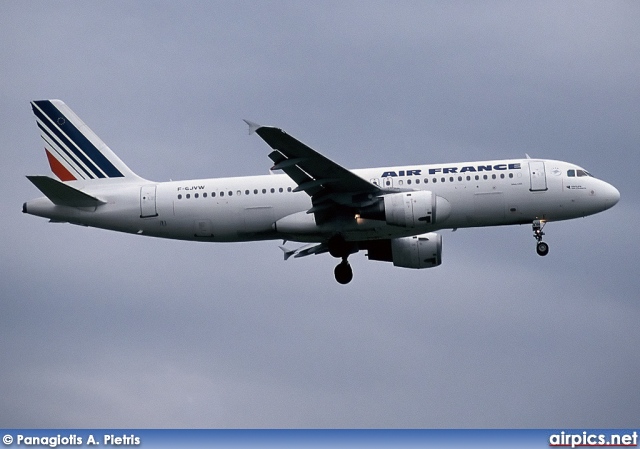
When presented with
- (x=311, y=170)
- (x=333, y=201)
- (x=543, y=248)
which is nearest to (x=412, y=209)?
(x=333, y=201)

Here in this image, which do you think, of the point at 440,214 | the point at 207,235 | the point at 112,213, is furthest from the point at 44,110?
the point at 440,214

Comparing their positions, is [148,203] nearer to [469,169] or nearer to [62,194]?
[62,194]

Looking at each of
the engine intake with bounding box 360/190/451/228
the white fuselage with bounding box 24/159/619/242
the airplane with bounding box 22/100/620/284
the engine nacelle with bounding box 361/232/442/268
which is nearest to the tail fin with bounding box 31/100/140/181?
the airplane with bounding box 22/100/620/284

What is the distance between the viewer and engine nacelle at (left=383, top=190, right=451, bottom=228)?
174 ft

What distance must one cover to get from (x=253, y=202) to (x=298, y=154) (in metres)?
4.23

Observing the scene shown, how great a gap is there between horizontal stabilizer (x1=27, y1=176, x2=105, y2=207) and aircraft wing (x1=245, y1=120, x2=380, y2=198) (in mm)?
9631

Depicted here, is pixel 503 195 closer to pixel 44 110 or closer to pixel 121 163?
pixel 121 163

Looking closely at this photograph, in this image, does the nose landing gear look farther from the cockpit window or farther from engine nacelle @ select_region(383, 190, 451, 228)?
the cockpit window

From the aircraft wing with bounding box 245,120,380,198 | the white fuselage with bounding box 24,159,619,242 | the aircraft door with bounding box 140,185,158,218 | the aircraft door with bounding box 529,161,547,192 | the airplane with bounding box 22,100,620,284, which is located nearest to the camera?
the aircraft wing with bounding box 245,120,380,198

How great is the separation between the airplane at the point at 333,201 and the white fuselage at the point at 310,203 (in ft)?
0.15

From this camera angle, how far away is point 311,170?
53.5 meters

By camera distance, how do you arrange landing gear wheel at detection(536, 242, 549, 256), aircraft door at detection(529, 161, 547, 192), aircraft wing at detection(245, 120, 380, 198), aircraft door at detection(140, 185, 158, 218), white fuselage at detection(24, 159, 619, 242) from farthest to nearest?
aircraft door at detection(140, 185, 158, 218) < landing gear wheel at detection(536, 242, 549, 256) < aircraft door at detection(529, 161, 547, 192) < white fuselage at detection(24, 159, 619, 242) < aircraft wing at detection(245, 120, 380, 198)

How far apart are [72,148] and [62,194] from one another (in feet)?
14.7

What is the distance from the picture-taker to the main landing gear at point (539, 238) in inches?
2178
